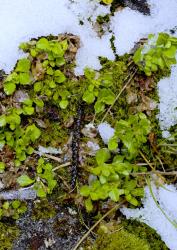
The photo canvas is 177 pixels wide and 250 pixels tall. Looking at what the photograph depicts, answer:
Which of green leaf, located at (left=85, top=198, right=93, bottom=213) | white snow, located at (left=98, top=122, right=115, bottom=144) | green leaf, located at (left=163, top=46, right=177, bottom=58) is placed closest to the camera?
green leaf, located at (left=163, top=46, right=177, bottom=58)

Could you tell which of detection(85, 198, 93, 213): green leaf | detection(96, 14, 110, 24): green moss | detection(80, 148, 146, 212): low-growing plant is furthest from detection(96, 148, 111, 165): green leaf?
detection(96, 14, 110, 24): green moss

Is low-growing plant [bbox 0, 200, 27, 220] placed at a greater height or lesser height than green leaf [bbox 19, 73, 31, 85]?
lesser

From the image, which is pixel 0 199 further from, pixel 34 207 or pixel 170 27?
pixel 170 27

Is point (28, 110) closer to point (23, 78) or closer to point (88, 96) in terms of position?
point (23, 78)

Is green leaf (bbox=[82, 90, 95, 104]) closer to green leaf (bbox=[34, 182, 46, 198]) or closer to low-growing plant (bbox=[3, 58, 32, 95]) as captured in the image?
low-growing plant (bbox=[3, 58, 32, 95])

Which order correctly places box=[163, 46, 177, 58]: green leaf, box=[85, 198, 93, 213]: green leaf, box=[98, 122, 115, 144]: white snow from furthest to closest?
box=[98, 122, 115, 144]: white snow → box=[85, 198, 93, 213]: green leaf → box=[163, 46, 177, 58]: green leaf

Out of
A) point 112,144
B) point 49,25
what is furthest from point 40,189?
point 49,25

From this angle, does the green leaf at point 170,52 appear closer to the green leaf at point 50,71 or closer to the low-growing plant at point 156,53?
the low-growing plant at point 156,53
